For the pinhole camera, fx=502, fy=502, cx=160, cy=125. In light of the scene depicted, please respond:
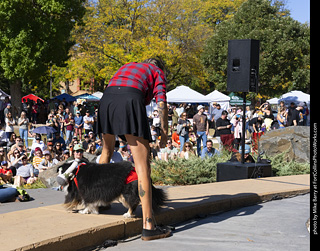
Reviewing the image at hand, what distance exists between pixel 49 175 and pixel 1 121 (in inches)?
675

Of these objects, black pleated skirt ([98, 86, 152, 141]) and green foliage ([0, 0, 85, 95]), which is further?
green foliage ([0, 0, 85, 95])

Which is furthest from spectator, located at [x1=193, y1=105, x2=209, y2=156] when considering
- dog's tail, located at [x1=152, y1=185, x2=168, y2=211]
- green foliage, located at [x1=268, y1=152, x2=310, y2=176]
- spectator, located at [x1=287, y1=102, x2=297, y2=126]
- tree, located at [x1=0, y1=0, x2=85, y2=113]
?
tree, located at [x1=0, y1=0, x2=85, y2=113]

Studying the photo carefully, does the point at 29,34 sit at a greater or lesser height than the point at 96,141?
greater

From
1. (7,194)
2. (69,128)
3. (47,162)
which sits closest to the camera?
(7,194)

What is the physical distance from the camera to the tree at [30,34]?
102 ft

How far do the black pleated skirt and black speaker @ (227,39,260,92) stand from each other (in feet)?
17.8

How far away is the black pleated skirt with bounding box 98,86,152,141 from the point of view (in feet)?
15.8

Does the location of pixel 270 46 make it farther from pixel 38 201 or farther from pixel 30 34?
pixel 38 201

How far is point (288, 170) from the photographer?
10.5 m

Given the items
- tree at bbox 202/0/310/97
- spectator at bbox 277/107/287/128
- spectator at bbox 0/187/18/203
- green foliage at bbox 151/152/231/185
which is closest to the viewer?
spectator at bbox 0/187/18/203

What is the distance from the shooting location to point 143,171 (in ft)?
16.0

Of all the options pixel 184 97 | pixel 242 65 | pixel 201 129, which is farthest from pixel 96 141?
pixel 184 97

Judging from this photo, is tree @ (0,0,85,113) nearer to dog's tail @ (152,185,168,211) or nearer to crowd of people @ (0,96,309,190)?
crowd of people @ (0,96,309,190)

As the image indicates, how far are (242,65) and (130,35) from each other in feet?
95.1
